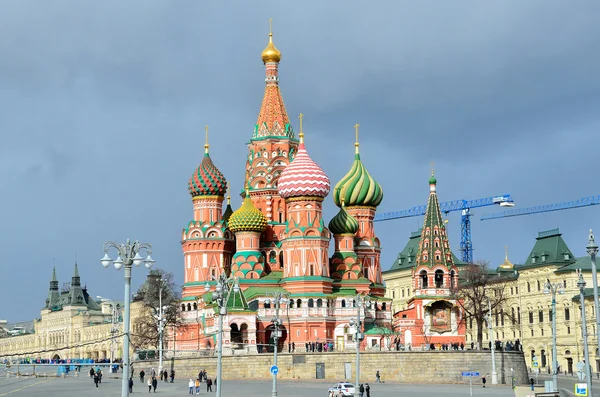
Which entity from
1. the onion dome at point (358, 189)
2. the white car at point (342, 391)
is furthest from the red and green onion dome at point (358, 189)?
the white car at point (342, 391)

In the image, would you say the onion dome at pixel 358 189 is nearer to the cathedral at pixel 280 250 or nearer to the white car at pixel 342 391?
the cathedral at pixel 280 250

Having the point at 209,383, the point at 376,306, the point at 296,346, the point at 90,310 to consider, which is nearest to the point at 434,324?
the point at 376,306

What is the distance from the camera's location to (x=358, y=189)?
315ft

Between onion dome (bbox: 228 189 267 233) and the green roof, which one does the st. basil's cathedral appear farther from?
the green roof

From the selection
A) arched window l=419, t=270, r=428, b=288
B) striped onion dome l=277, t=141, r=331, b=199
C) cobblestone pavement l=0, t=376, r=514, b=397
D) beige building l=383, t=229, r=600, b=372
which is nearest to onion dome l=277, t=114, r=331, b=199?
striped onion dome l=277, t=141, r=331, b=199

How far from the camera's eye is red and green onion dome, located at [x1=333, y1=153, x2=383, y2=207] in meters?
95.8

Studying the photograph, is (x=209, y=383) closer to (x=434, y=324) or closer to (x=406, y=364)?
(x=406, y=364)

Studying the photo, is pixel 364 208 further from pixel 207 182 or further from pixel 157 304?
pixel 157 304

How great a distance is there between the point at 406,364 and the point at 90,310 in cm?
11806

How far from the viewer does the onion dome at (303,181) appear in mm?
86938

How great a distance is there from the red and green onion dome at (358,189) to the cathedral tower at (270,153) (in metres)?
5.54

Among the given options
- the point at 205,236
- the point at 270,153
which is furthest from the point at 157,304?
the point at 270,153

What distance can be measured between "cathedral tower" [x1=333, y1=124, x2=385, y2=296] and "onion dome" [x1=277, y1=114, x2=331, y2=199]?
26.1ft

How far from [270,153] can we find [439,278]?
18985 mm
